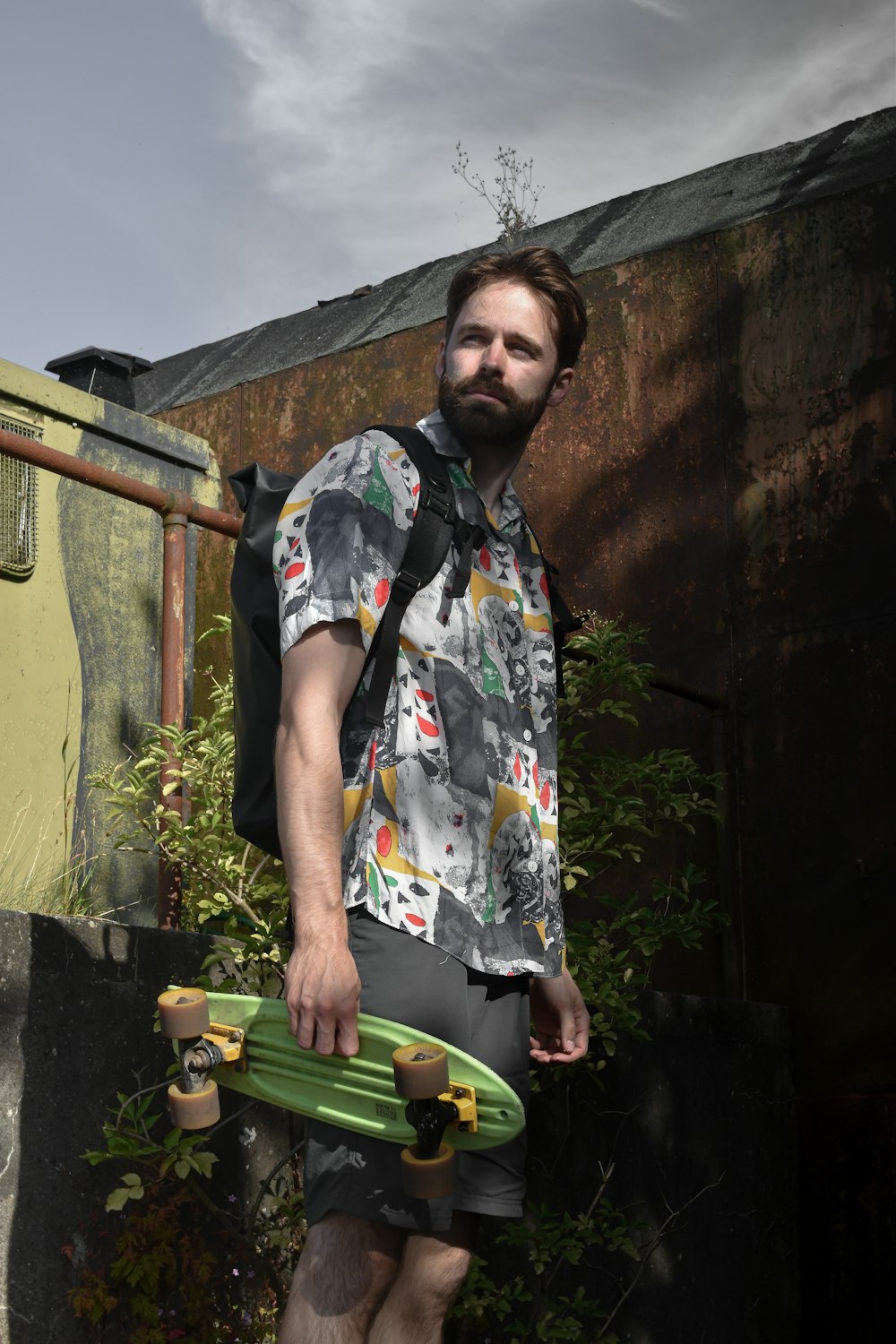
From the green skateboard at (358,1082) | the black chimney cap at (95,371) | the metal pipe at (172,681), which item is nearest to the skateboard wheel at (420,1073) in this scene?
the green skateboard at (358,1082)

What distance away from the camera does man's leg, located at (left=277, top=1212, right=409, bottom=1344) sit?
5.84 ft

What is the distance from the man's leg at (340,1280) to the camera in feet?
5.84

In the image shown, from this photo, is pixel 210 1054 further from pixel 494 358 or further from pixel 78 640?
pixel 78 640

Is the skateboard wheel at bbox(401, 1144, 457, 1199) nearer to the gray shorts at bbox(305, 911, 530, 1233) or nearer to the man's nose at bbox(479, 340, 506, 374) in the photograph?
the gray shorts at bbox(305, 911, 530, 1233)

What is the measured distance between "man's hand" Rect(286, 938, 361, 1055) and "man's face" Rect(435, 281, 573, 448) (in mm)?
926

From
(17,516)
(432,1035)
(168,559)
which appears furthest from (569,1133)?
(17,516)

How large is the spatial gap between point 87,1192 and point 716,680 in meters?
3.07

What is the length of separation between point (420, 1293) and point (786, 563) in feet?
11.5

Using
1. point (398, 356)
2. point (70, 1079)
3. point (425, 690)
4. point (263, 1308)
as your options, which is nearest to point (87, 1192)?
point (70, 1079)

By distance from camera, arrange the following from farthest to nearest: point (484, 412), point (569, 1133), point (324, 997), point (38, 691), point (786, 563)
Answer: point (786, 563) < point (38, 691) < point (569, 1133) < point (484, 412) < point (324, 997)

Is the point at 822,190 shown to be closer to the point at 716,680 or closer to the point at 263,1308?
the point at 716,680

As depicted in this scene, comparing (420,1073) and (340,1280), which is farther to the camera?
(340,1280)

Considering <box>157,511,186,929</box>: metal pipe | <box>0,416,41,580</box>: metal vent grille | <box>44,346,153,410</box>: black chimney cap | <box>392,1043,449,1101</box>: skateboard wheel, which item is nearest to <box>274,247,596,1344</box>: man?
<box>392,1043,449,1101</box>: skateboard wheel

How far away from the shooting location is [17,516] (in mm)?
4199
